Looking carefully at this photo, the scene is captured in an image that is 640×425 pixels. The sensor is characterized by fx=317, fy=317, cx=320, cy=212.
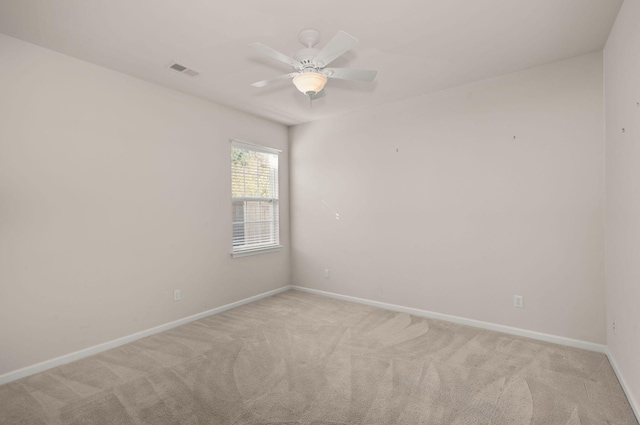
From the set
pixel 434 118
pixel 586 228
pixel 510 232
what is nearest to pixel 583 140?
pixel 586 228

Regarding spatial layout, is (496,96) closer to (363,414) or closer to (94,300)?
(363,414)

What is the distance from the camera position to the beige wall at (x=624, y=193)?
1.97 meters

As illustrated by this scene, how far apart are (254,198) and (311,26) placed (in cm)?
273

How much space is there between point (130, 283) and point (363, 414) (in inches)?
102

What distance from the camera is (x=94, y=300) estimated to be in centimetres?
297

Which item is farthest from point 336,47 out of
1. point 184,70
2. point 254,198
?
point 254,198

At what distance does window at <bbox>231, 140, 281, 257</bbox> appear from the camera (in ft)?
14.4

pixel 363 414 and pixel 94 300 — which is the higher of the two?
pixel 94 300

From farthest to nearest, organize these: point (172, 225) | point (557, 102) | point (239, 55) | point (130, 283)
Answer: point (172, 225)
point (130, 283)
point (557, 102)
point (239, 55)

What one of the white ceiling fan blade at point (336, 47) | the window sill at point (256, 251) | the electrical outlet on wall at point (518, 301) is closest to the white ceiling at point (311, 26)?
the white ceiling fan blade at point (336, 47)

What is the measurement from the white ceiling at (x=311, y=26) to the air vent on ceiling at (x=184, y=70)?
0.23 ft

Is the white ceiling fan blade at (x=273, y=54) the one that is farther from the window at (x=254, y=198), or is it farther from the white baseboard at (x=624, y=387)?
the white baseboard at (x=624, y=387)

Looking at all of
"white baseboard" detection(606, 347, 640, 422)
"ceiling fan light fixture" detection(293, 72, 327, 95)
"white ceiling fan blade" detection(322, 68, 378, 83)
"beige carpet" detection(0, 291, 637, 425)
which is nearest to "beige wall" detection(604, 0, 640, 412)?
"white baseboard" detection(606, 347, 640, 422)

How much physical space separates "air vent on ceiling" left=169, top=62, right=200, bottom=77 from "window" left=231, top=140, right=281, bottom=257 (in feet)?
3.92
